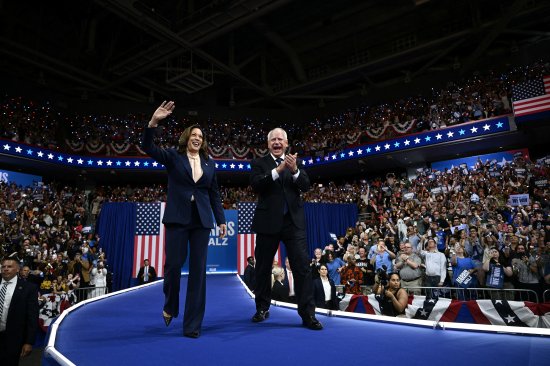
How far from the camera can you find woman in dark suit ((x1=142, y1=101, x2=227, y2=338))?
2805 millimetres

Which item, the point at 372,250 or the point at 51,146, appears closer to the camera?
the point at 372,250

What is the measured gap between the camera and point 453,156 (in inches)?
690

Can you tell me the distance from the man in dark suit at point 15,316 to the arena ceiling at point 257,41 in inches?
498

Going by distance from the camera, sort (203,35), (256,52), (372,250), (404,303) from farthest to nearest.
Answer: (256,52), (203,35), (372,250), (404,303)

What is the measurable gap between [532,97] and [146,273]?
14.7m

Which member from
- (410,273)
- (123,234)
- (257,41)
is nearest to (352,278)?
(410,273)

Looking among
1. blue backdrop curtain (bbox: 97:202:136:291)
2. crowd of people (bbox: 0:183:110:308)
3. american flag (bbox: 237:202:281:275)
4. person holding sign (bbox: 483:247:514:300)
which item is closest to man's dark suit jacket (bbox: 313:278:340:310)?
person holding sign (bbox: 483:247:514:300)

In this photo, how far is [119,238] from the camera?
45.9 ft

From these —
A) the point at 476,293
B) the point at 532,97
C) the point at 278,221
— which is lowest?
the point at 476,293

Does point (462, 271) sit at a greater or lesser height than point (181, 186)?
lesser

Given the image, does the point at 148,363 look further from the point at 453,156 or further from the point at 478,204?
the point at 453,156

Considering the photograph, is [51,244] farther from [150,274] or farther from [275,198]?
[275,198]

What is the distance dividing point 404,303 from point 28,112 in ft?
64.6

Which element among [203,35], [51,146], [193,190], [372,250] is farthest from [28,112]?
[193,190]
